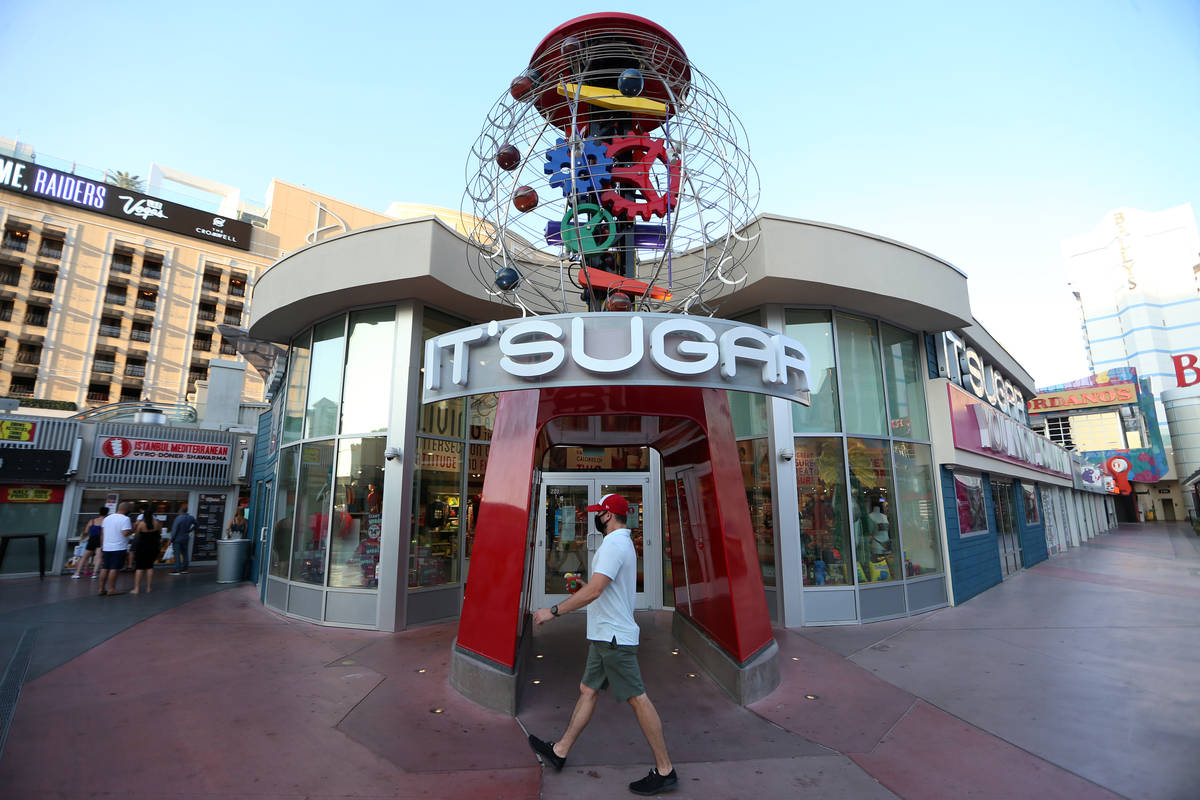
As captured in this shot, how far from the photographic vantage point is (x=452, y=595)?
9.06m

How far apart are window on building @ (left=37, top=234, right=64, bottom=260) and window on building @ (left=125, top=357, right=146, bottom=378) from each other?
806 cm

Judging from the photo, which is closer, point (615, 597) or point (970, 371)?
point (615, 597)

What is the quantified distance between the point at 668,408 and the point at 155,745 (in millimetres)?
4954

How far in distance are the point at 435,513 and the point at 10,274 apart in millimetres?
47728

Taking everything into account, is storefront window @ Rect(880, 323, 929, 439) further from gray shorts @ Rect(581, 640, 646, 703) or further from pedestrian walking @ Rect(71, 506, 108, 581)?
pedestrian walking @ Rect(71, 506, 108, 581)

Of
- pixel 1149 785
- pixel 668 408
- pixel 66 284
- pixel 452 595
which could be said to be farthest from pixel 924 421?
pixel 66 284

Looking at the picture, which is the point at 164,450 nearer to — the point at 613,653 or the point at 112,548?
the point at 112,548

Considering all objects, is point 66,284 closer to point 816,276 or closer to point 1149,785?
point 816,276

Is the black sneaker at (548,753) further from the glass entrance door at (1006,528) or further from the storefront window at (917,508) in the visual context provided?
the glass entrance door at (1006,528)

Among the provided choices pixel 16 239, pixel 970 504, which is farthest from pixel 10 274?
pixel 970 504

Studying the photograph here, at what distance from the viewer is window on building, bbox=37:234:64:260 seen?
38.7 meters

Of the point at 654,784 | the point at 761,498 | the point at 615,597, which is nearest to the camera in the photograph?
the point at 654,784

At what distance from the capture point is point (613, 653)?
3.83m

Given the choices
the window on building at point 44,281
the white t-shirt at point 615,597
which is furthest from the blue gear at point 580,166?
the window on building at point 44,281
